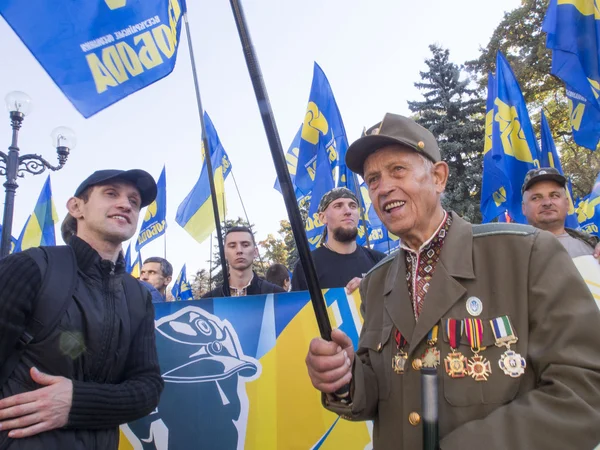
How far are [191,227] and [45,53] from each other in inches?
281

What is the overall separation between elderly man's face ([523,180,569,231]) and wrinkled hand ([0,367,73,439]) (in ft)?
12.6

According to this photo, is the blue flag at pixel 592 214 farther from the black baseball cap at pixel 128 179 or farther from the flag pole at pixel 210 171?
the black baseball cap at pixel 128 179

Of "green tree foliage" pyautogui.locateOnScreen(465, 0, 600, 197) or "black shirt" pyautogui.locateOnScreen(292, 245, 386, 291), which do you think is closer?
"black shirt" pyautogui.locateOnScreen(292, 245, 386, 291)

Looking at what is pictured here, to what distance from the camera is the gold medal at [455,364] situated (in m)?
1.52

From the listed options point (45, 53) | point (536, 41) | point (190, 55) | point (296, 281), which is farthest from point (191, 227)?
point (536, 41)

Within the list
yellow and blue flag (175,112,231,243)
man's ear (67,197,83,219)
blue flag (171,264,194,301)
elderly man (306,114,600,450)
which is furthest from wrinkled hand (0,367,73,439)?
blue flag (171,264,194,301)

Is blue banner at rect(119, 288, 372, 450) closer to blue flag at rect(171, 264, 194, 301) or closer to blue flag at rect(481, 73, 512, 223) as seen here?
blue flag at rect(481, 73, 512, 223)

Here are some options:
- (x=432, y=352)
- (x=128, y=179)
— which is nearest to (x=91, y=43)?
(x=128, y=179)

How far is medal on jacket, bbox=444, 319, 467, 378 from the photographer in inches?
60.0

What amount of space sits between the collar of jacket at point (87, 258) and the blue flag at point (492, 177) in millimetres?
5502

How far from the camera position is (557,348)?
1.34 m

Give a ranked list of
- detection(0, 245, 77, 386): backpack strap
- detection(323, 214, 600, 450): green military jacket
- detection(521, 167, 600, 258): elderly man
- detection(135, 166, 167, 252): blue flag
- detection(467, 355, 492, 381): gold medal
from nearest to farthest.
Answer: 1. detection(323, 214, 600, 450): green military jacket
2. detection(467, 355, 492, 381): gold medal
3. detection(0, 245, 77, 386): backpack strap
4. detection(521, 167, 600, 258): elderly man
5. detection(135, 166, 167, 252): blue flag

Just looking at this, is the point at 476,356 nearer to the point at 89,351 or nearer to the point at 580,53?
the point at 89,351

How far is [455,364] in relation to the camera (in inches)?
60.6
